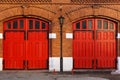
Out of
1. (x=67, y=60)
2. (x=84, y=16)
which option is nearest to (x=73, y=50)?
(x=67, y=60)

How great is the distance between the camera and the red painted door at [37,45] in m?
20.7

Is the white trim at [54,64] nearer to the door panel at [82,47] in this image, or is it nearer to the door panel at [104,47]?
the door panel at [82,47]

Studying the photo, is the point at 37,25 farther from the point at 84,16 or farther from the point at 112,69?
the point at 112,69

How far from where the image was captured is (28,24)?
2066 cm

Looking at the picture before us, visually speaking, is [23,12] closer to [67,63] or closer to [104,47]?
[67,63]

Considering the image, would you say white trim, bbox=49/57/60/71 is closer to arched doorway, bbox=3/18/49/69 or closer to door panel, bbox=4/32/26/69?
arched doorway, bbox=3/18/49/69

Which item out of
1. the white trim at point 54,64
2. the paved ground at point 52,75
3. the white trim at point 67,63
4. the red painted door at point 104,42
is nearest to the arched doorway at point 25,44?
the white trim at point 54,64

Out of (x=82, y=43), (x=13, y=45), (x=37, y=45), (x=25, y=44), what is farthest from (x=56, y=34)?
(x=13, y=45)

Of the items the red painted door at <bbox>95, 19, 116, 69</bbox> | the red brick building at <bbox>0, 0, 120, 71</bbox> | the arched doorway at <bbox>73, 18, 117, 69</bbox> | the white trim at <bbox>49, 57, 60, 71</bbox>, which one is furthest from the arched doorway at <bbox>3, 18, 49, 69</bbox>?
the red painted door at <bbox>95, 19, 116, 69</bbox>

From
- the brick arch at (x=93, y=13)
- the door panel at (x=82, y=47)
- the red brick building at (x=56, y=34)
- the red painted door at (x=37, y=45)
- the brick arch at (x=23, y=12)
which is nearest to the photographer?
the brick arch at (x=23, y=12)

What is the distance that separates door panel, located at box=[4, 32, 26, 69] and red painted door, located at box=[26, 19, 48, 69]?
496 mm

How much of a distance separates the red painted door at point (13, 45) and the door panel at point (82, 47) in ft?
10.8

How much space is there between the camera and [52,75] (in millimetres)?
18797

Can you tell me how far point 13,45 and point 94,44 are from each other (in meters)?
5.08
